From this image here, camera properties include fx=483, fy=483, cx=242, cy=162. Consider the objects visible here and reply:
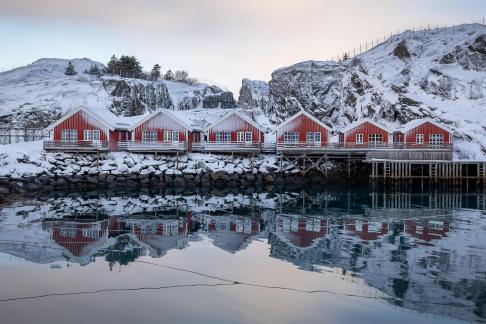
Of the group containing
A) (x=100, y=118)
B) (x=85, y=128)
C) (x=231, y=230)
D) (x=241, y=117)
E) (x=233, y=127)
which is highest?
(x=241, y=117)

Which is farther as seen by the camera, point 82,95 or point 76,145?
point 82,95

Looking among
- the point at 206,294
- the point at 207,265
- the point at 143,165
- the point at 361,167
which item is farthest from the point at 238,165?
the point at 206,294

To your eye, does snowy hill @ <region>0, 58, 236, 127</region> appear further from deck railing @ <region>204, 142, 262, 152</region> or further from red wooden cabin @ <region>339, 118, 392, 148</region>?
red wooden cabin @ <region>339, 118, 392, 148</region>

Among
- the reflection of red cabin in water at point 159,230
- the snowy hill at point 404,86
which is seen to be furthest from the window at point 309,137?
the reflection of red cabin in water at point 159,230

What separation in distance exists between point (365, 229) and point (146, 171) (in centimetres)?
2878

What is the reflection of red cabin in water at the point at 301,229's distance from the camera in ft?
74.5

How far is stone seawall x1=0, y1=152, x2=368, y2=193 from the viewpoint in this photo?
148 ft

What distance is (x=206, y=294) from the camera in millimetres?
14367

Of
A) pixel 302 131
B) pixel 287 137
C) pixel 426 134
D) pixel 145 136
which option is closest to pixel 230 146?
pixel 287 137

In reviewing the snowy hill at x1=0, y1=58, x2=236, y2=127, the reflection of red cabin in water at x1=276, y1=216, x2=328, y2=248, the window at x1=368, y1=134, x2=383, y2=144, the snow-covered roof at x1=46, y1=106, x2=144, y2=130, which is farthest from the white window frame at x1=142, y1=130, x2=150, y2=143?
the snowy hill at x1=0, y1=58, x2=236, y2=127

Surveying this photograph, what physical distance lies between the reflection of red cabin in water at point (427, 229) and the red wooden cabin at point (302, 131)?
2723 centimetres

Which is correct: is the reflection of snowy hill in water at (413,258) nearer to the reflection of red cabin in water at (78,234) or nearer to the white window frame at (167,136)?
the reflection of red cabin in water at (78,234)

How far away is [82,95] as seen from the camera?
96312 millimetres

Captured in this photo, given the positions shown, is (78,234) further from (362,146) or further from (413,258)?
(362,146)
